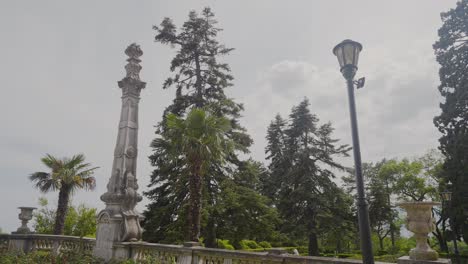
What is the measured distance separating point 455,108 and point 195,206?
19.9 meters

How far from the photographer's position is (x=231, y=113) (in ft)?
69.5

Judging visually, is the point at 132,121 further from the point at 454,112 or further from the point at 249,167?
the point at 454,112

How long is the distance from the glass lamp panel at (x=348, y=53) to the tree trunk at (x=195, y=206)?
8.12m

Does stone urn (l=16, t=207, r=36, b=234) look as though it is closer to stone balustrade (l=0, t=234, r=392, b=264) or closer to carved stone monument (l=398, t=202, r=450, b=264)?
stone balustrade (l=0, t=234, r=392, b=264)

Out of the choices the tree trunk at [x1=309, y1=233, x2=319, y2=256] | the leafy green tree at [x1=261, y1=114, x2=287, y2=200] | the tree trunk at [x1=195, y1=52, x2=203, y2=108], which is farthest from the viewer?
the leafy green tree at [x1=261, y1=114, x2=287, y2=200]

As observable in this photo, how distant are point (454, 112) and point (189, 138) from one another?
1964 centimetres

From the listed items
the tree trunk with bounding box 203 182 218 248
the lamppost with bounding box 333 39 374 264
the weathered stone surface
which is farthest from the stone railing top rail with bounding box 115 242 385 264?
the tree trunk with bounding box 203 182 218 248

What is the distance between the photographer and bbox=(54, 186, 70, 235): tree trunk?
16.9 metres

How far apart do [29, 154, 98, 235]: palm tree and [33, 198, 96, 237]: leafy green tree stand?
16.9 ft

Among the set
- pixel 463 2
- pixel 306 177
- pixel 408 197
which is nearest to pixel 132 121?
pixel 306 177

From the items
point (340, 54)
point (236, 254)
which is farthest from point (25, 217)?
point (340, 54)

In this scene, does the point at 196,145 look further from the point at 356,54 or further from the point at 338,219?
the point at 338,219

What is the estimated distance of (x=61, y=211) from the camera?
56.3 ft

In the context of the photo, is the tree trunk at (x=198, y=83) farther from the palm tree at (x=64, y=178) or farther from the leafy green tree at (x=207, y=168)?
the palm tree at (x=64, y=178)
